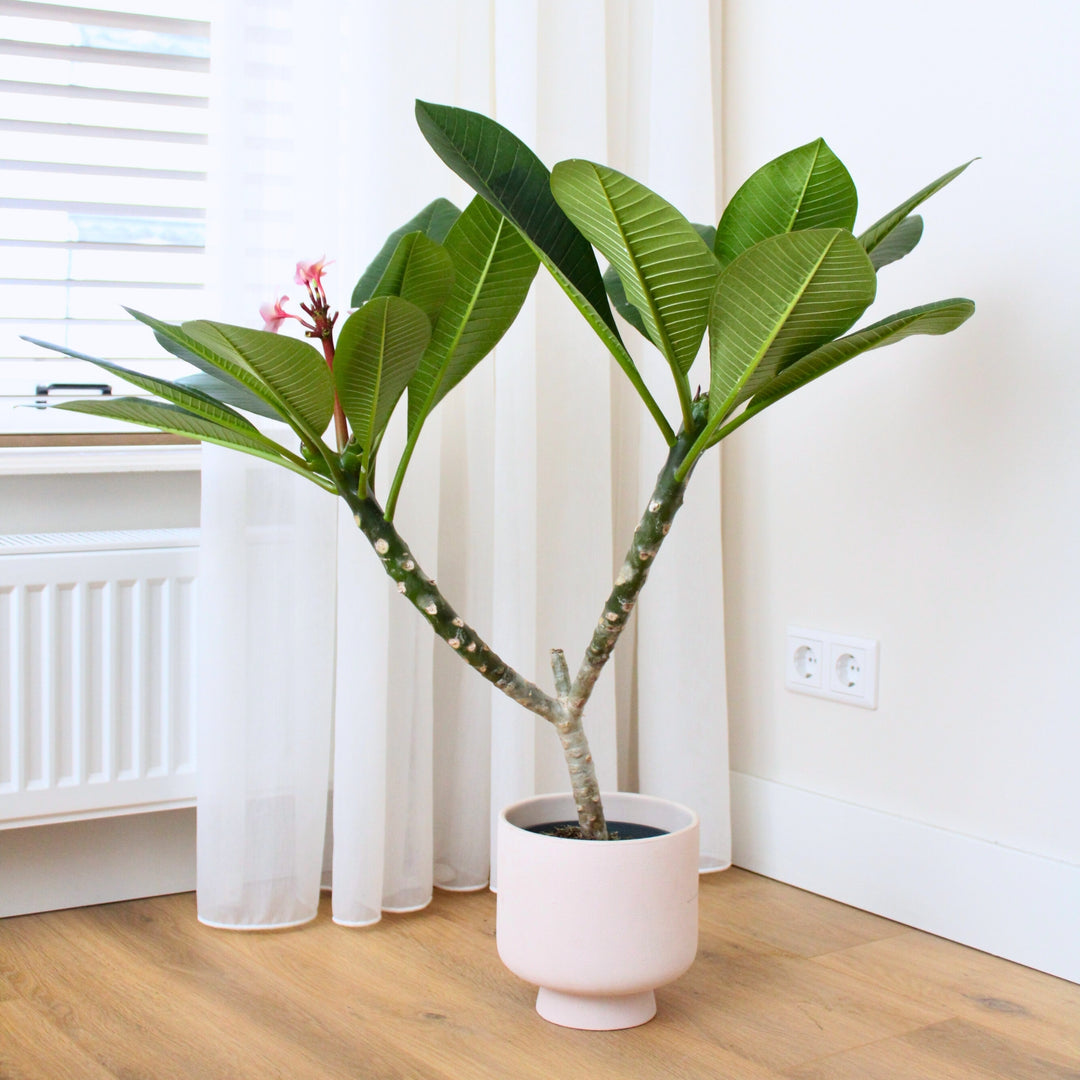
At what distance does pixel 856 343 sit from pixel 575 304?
27cm

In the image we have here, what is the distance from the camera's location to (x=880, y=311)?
5.30ft

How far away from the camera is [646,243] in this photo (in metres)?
1.07

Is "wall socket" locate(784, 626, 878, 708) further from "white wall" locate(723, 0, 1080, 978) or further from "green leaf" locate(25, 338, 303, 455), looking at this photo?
"green leaf" locate(25, 338, 303, 455)

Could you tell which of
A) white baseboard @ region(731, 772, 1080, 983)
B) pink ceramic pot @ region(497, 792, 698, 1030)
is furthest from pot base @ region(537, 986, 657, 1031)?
white baseboard @ region(731, 772, 1080, 983)

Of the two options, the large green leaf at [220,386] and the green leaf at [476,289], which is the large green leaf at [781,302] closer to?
the green leaf at [476,289]

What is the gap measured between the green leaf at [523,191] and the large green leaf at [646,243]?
0.05 metres

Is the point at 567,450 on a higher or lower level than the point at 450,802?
higher

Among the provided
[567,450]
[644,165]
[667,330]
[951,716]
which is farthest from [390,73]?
[951,716]

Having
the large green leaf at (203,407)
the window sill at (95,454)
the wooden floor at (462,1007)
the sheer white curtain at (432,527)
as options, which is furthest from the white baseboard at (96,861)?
the large green leaf at (203,407)

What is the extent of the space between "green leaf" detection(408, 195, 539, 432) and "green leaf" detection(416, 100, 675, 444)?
0.08 metres

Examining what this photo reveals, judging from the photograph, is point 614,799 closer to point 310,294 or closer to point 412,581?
point 412,581

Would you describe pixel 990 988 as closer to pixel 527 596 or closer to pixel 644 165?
pixel 527 596

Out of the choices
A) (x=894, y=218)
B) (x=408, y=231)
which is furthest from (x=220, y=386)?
(x=894, y=218)

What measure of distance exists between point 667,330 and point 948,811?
784mm
